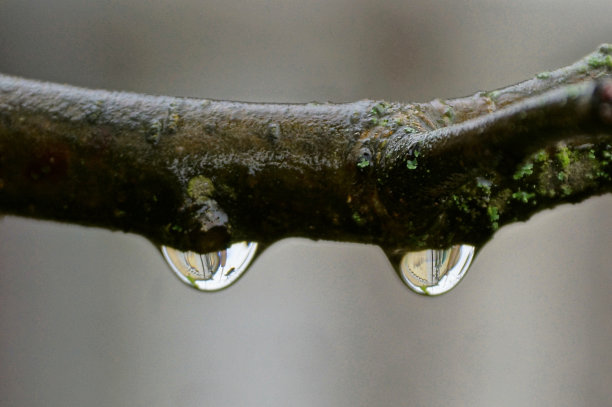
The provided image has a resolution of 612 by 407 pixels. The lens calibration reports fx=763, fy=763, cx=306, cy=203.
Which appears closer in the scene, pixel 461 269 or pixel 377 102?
pixel 377 102

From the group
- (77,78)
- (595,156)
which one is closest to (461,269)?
(595,156)

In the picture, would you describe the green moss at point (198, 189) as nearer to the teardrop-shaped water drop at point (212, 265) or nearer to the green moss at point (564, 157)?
the teardrop-shaped water drop at point (212, 265)

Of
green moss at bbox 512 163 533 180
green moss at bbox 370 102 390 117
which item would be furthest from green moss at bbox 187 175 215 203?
green moss at bbox 512 163 533 180

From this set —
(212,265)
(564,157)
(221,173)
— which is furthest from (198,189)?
(564,157)

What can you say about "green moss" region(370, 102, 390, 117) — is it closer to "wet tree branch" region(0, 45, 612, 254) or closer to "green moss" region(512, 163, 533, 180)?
"wet tree branch" region(0, 45, 612, 254)

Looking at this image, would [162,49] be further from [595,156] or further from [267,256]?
[595,156]

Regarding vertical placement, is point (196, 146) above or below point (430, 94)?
below

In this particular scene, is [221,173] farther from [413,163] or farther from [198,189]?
Result: [413,163]
